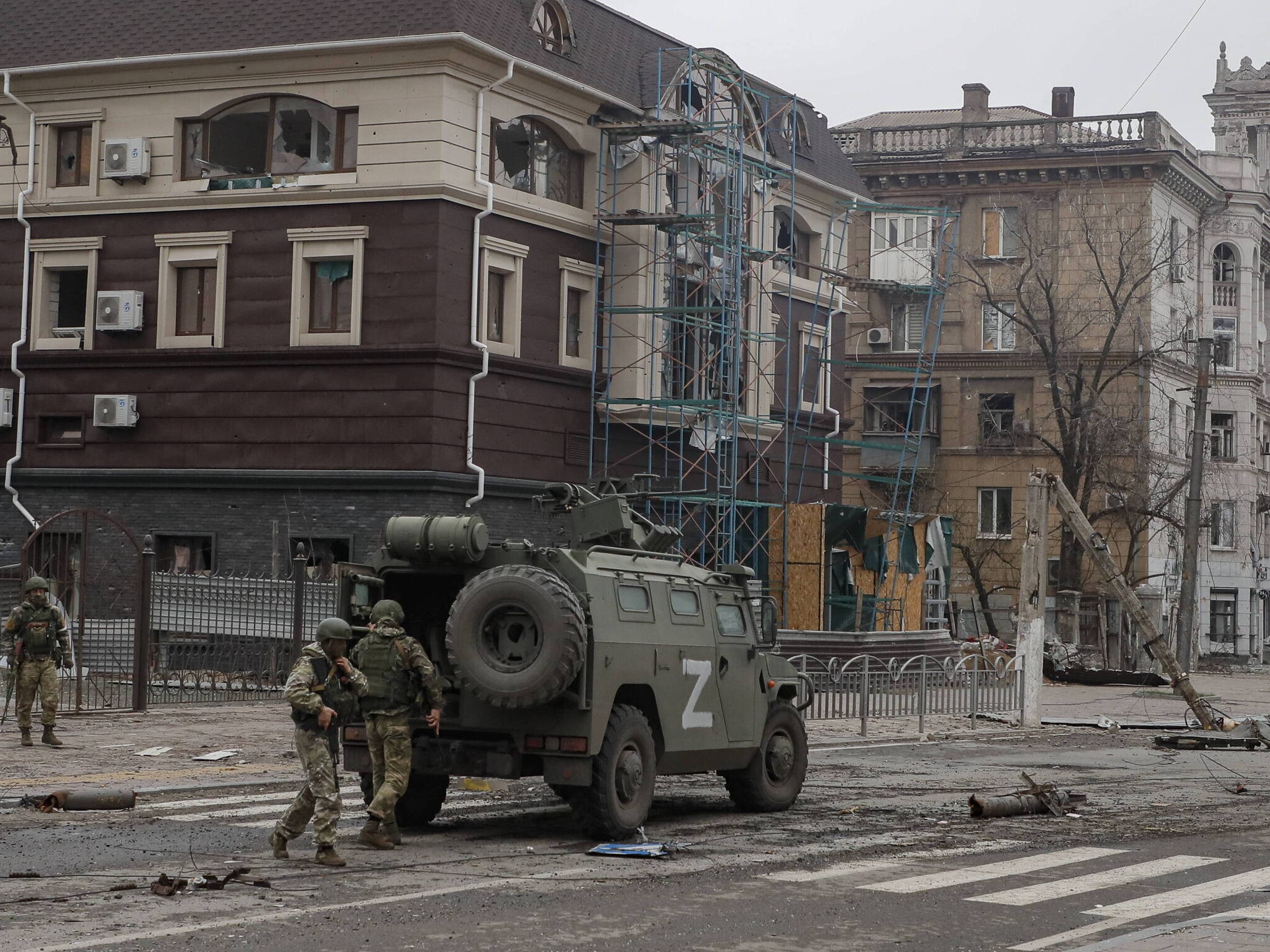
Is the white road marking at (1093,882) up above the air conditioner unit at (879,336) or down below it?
below

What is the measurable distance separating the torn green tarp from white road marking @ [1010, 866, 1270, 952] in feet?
83.9

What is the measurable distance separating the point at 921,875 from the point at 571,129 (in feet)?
82.7

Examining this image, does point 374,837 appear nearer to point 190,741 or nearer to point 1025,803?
point 1025,803

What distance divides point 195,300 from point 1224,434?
41.2 meters

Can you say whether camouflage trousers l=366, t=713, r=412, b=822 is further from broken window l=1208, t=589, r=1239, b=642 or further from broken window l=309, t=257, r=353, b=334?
broken window l=1208, t=589, r=1239, b=642

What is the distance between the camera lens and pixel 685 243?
36156mm

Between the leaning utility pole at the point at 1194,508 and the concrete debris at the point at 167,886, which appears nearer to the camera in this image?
the concrete debris at the point at 167,886

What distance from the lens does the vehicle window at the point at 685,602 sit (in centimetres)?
1446

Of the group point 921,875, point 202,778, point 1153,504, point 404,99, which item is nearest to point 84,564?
point 202,778

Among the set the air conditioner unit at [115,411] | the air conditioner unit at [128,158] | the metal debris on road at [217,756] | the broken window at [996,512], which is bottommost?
the metal debris on road at [217,756]

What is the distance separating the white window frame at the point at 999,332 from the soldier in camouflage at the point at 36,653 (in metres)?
41.5

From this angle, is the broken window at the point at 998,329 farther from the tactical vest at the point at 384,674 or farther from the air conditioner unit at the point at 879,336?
the tactical vest at the point at 384,674

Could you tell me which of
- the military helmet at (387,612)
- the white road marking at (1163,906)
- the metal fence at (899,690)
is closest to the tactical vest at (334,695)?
the military helmet at (387,612)

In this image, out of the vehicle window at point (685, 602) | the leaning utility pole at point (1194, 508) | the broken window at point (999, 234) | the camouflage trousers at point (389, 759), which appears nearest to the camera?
the camouflage trousers at point (389, 759)
